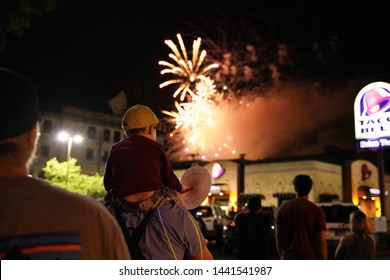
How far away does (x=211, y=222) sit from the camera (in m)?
17.1

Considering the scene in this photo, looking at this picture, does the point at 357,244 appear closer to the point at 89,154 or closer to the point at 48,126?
the point at 48,126

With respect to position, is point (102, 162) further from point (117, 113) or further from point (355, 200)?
point (355, 200)

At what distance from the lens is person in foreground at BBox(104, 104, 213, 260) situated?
8.26 ft

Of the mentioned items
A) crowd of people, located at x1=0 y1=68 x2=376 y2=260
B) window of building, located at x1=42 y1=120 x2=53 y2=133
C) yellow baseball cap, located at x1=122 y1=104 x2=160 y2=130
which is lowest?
crowd of people, located at x1=0 y1=68 x2=376 y2=260

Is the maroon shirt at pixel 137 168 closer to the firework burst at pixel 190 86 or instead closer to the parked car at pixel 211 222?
the firework burst at pixel 190 86

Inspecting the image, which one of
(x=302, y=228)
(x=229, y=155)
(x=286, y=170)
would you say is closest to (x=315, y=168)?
(x=286, y=170)

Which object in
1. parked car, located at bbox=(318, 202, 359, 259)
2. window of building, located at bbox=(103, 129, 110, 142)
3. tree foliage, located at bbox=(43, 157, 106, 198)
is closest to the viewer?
parked car, located at bbox=(318, 202, 359, 259)

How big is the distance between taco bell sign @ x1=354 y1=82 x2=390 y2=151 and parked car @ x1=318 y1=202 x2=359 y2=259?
2.76 meters

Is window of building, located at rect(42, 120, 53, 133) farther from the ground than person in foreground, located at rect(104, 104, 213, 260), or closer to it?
farther from the ground

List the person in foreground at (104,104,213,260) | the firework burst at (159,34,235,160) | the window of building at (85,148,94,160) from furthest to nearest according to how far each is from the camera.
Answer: the window of building at (85,148,94,160)
the firework burst at (159,34,235,160)
the person in foreground at (104,104,213,260)

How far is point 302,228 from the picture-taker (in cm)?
427

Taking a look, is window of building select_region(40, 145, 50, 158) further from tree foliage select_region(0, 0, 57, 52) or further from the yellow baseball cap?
the yellow baseball cap

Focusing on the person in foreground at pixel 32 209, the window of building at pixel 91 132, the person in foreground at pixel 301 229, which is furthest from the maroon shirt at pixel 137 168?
the window of building at pixel 91 132

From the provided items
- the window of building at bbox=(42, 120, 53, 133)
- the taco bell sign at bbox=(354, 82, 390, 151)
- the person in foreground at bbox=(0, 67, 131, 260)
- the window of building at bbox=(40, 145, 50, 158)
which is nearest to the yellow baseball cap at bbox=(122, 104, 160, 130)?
the person in foreground at bbox=(0, 67, 131, 260)
